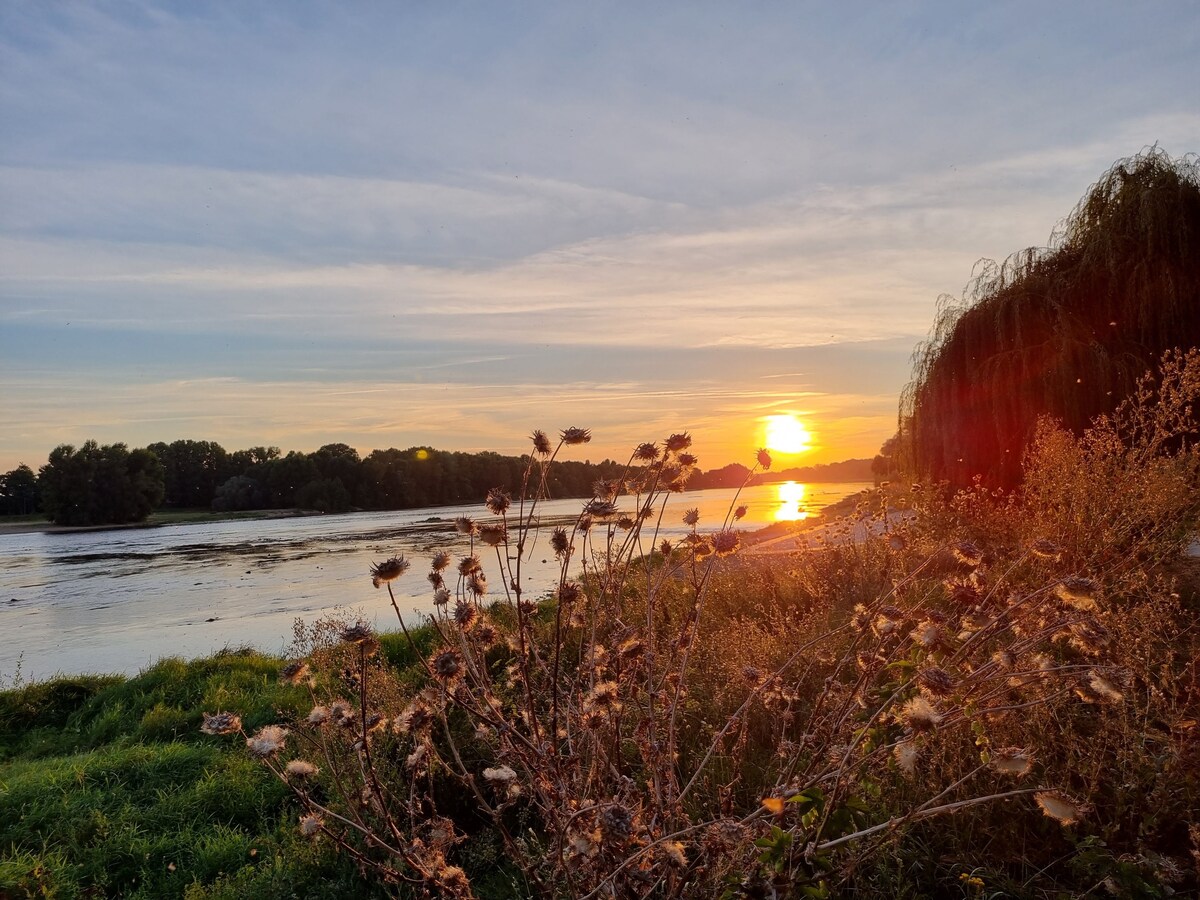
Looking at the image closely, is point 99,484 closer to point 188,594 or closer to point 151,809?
point 188,594

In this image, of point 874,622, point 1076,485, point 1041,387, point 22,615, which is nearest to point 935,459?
point 1041,387

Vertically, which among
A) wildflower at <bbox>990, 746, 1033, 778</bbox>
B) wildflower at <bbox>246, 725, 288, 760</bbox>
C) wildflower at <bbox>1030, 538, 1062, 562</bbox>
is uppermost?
wildflower at <bbox>1030, 538, 1062, 562</bbox>

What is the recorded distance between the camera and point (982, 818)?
2.64m

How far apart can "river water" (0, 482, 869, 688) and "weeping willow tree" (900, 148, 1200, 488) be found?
325 centimetres

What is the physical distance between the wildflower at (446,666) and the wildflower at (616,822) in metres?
0.56

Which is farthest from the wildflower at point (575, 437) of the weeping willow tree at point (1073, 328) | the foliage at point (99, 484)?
the foliage at point (99, 484)

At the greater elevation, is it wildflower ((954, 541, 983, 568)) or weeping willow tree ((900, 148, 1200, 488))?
weeping willow tree ((900, 148, 1200, 488))

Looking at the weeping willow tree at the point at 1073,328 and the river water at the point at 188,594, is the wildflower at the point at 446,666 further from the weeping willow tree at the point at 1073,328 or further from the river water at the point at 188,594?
the weeping willow tree at the point at 1073,328

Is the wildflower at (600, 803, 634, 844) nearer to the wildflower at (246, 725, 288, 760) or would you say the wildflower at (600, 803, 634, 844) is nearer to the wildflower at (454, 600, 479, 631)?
the wildflower at (454, 600, 479, 631)

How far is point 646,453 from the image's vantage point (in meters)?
2.46

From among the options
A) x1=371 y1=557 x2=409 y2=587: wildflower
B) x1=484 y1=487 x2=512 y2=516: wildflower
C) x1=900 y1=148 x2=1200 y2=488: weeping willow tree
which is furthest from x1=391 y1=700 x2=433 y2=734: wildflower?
x1=900 y1=148 x2=1200 y2=488: weeping willow tree

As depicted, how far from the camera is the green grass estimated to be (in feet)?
11.4

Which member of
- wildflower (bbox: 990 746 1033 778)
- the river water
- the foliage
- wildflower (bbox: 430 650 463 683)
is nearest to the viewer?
wildflower (bbox: 990 746 1033 778)

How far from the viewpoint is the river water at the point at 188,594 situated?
10.7 meters
